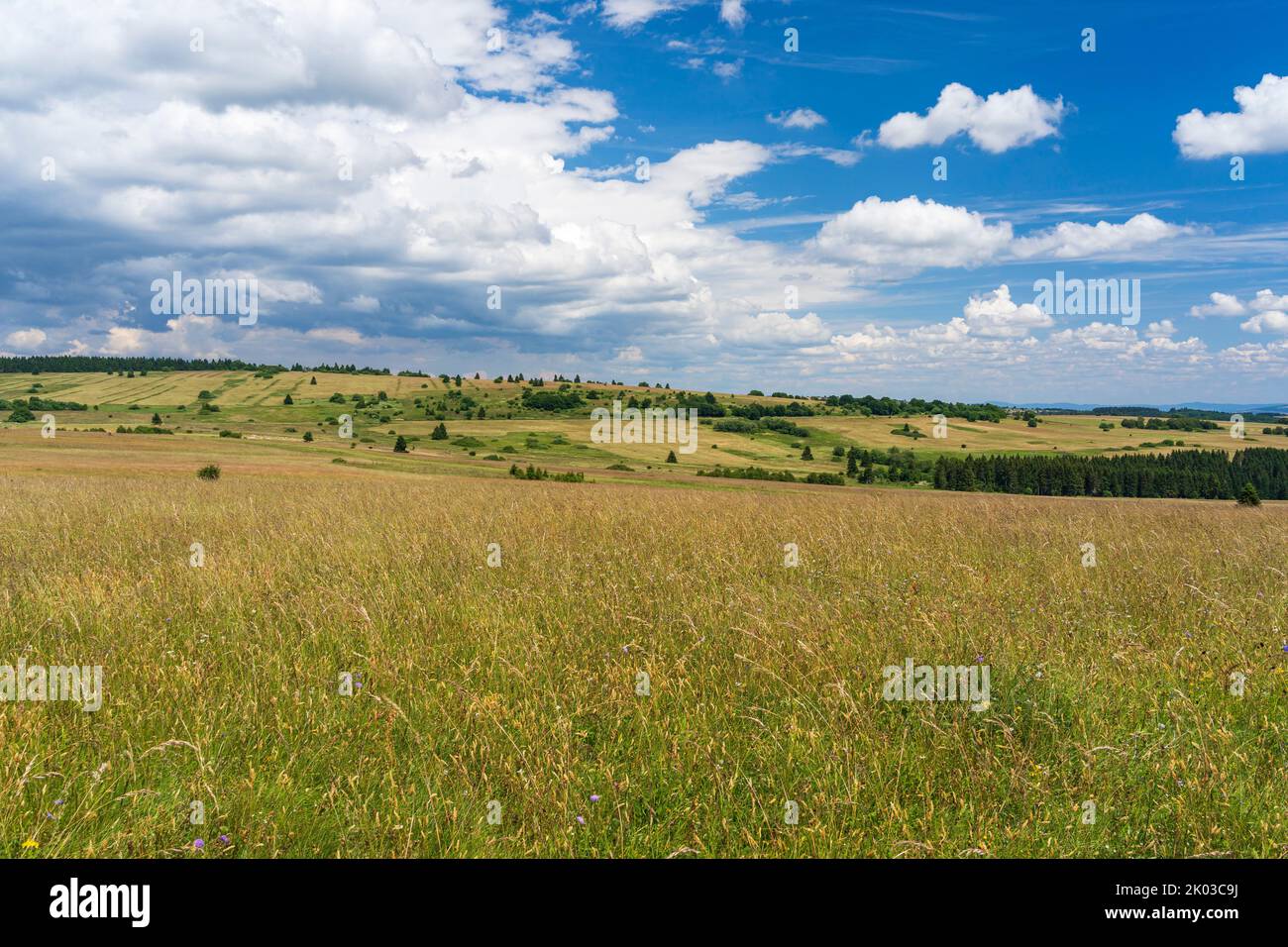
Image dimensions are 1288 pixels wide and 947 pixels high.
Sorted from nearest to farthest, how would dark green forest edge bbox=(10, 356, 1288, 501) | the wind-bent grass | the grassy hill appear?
1. the wind-bent grass
2. the grassy hill
3. dark green forest edge bbox=(10, 356, 1288, 501)

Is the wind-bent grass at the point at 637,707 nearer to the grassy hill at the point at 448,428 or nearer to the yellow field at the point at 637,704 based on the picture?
the yellow field at the point at 637,704

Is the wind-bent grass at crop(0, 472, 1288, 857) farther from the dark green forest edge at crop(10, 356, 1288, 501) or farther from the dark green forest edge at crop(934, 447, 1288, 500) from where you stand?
the dark green forest edge at crop(934, 447, 1288, 500)

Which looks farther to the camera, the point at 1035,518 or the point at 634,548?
the point at 1035,518

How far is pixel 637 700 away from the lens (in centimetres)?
436

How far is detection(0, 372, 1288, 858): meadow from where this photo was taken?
10.6ft

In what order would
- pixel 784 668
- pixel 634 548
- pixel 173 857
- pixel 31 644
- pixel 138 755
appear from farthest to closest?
pixel 634 548 < pixel 31 644 < pixel 784 668 < pixel 138 755 < pixel 173 857

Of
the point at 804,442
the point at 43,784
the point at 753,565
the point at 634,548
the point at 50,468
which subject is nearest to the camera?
the point at 43,784

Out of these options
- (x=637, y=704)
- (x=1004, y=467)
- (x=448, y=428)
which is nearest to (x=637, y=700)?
(x=637, y=704)

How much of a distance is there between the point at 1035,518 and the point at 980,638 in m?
8.49

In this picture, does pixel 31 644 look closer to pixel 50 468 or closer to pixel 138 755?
pixel 138 755

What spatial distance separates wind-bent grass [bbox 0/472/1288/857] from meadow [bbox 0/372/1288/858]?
0.02 m

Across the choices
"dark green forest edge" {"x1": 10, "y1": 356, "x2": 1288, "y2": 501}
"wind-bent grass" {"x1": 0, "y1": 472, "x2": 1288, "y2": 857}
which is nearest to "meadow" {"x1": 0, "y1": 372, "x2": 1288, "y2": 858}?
"wind-bent grass" {"x1": 0, "y1": 472, "x2": 1288, "y2": 857}

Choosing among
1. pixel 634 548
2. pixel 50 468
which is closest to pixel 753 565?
pixel 634 548

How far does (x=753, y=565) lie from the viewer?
809cm
